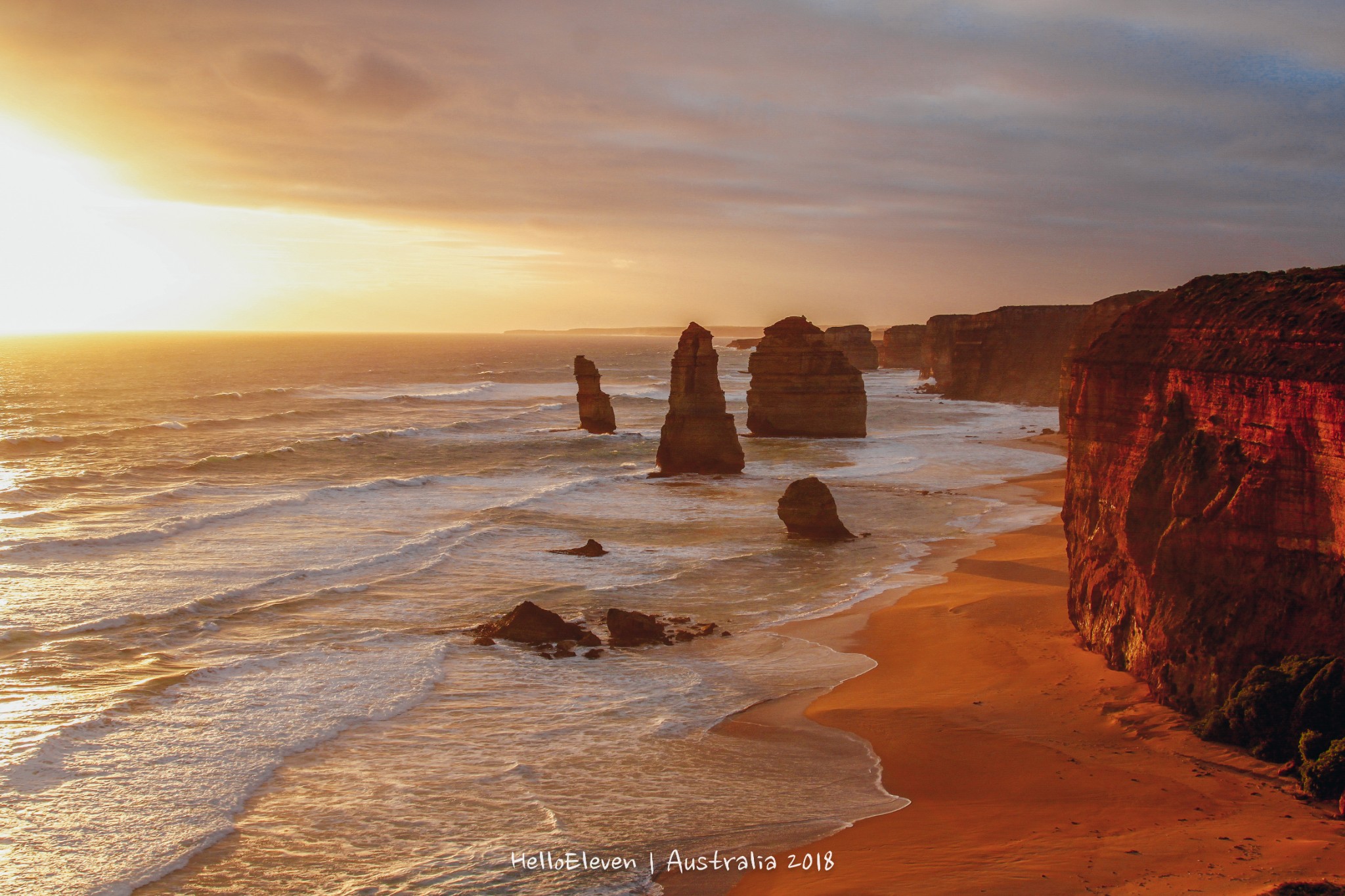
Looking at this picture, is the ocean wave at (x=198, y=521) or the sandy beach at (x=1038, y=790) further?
the ocean wave at (x=198, y=521)

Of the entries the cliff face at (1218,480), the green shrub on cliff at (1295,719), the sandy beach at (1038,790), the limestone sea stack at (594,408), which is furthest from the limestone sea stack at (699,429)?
the green shrub on cliff at (1295,719)

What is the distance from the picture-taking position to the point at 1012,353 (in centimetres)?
8625

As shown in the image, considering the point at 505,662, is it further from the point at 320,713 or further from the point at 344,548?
the point at 344,548

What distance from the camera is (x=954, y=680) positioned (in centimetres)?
1755

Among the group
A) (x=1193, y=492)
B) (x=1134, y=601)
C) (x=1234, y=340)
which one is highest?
(x=1234, y=340)

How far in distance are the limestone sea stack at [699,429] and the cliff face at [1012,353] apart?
43970 mm

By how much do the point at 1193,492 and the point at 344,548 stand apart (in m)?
23.1

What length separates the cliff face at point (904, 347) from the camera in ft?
486

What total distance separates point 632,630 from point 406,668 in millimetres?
4398

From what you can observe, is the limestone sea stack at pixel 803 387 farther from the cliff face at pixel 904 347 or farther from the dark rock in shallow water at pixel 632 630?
the cliff face at pixel 904 347

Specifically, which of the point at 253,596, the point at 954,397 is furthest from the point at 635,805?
the point at 954,397

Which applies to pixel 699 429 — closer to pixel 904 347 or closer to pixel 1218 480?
pixel 1218 480

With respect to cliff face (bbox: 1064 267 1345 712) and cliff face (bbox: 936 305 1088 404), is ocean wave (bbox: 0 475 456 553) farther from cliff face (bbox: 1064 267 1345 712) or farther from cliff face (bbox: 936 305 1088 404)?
cliff face (bbox: 936 305 1088 404)

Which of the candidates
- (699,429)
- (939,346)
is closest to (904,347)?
(939,346)
